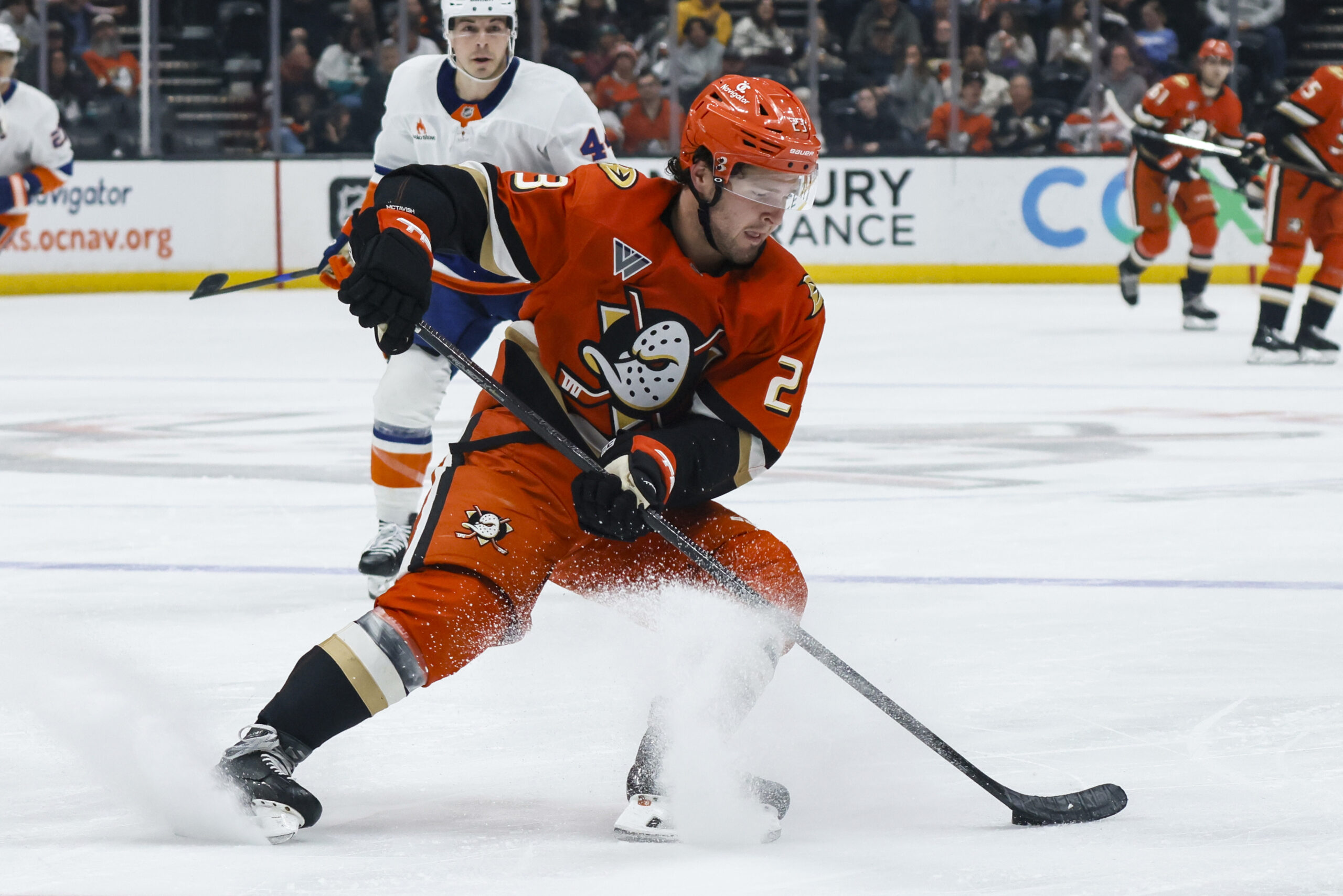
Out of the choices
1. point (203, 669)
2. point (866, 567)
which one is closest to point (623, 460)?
point (203, 669)

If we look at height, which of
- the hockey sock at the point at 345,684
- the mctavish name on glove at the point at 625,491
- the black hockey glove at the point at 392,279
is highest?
the black hockey glove at the point at 392,279

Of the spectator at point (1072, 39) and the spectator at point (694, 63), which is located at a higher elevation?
the spectator at point (1072, 39)

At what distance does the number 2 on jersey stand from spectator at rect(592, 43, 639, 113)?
8442 millimetres

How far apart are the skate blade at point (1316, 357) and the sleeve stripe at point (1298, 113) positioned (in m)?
0.96

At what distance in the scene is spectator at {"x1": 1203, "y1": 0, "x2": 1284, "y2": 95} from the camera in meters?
12.0

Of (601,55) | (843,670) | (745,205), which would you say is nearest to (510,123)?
(745,205)

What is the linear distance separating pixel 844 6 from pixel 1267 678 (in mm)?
9928

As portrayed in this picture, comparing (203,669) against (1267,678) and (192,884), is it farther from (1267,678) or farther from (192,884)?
(1267,678)

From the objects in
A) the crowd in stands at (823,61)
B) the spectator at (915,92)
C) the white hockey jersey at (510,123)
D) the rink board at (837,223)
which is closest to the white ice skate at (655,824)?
the white hockey jersey at (510,123)

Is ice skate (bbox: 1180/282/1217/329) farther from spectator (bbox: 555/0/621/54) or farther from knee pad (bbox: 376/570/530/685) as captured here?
knee pad (bbox: 376/570/530/685)

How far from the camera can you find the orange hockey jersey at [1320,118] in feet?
25.2

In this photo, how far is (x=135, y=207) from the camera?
11.4m

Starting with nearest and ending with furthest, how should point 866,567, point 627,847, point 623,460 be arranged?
point 627,847, point 623,460, point 866,567

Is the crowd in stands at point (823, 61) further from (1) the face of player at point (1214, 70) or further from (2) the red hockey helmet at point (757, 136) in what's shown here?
(2) the red hockey helmet at point (757, 136)
